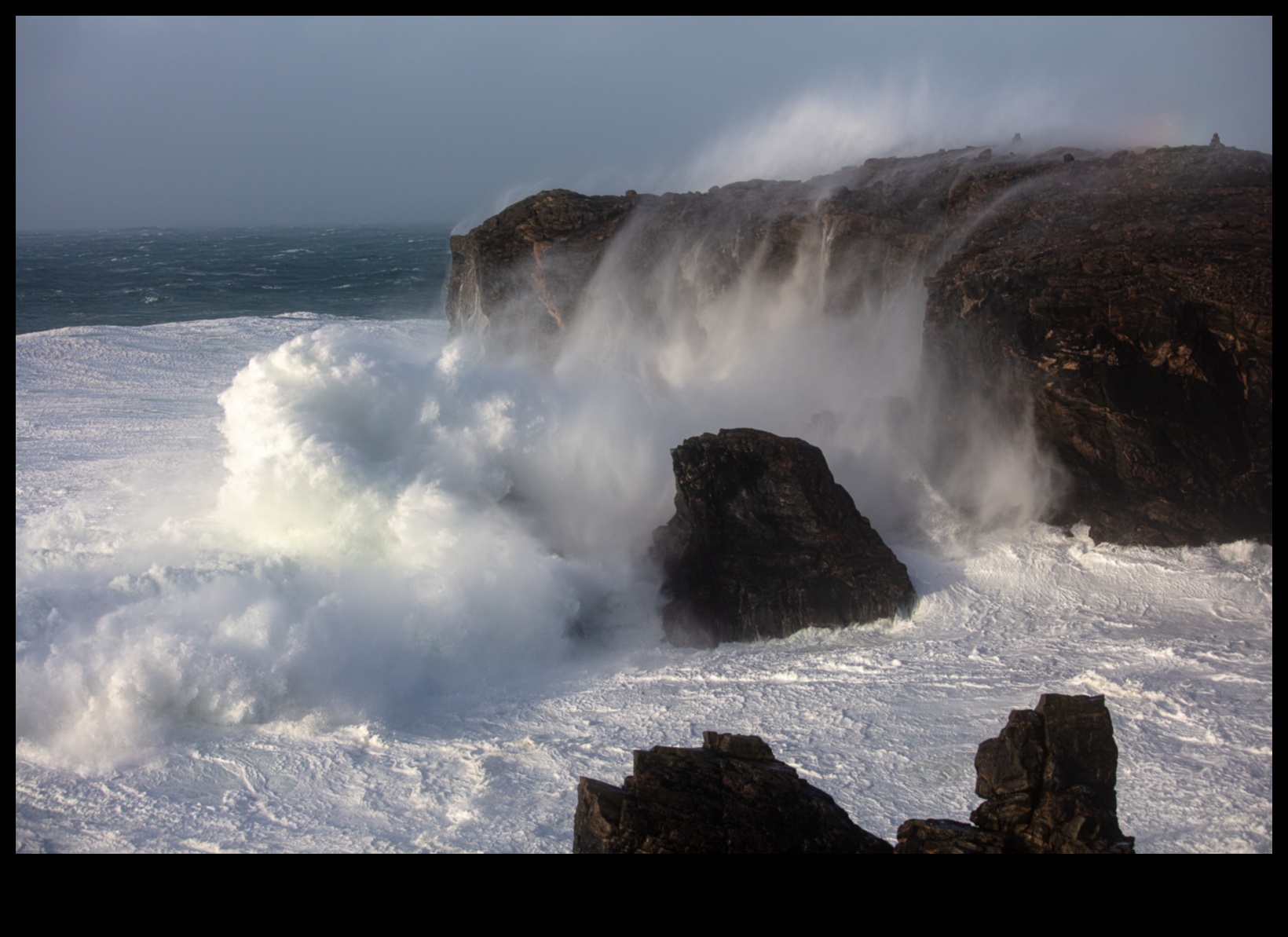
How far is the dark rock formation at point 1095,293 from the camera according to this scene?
988cm

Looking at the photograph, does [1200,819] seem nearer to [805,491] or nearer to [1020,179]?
[805,491]

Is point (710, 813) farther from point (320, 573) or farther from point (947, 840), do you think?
point (320, 573)

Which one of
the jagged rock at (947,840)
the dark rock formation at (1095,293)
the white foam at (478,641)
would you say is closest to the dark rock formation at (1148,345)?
the dark rock formation at (1095,293)

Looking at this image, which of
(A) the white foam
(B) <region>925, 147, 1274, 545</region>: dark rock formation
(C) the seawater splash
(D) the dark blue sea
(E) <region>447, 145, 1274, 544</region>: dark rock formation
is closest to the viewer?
(A) the white foam

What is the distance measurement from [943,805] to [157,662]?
638cm

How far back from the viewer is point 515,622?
997 centimetres

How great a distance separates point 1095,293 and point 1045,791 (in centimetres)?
735

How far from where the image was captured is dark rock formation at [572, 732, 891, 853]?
4.61m

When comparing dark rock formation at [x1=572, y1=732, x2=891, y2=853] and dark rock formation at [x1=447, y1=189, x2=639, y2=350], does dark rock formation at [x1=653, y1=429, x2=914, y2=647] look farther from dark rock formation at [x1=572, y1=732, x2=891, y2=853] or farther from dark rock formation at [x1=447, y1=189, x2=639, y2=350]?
dark rock formation at [x1=447, y1=189, x2=639, y2=350]

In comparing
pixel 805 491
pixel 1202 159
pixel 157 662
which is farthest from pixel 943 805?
pixel 1202 159

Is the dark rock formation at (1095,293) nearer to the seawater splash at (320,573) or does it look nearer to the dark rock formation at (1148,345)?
the dark rock formation at (1148,345)

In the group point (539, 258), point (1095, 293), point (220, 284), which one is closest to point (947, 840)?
point (1095, 293)

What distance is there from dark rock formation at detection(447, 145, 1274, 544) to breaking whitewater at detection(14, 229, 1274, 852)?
0.57 meters

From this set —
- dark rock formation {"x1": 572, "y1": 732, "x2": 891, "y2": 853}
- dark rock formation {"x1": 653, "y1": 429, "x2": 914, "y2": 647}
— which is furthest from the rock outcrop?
dark rock formation {"x1": 653, "y1": 429, "x2": 914, "y2": 647}
